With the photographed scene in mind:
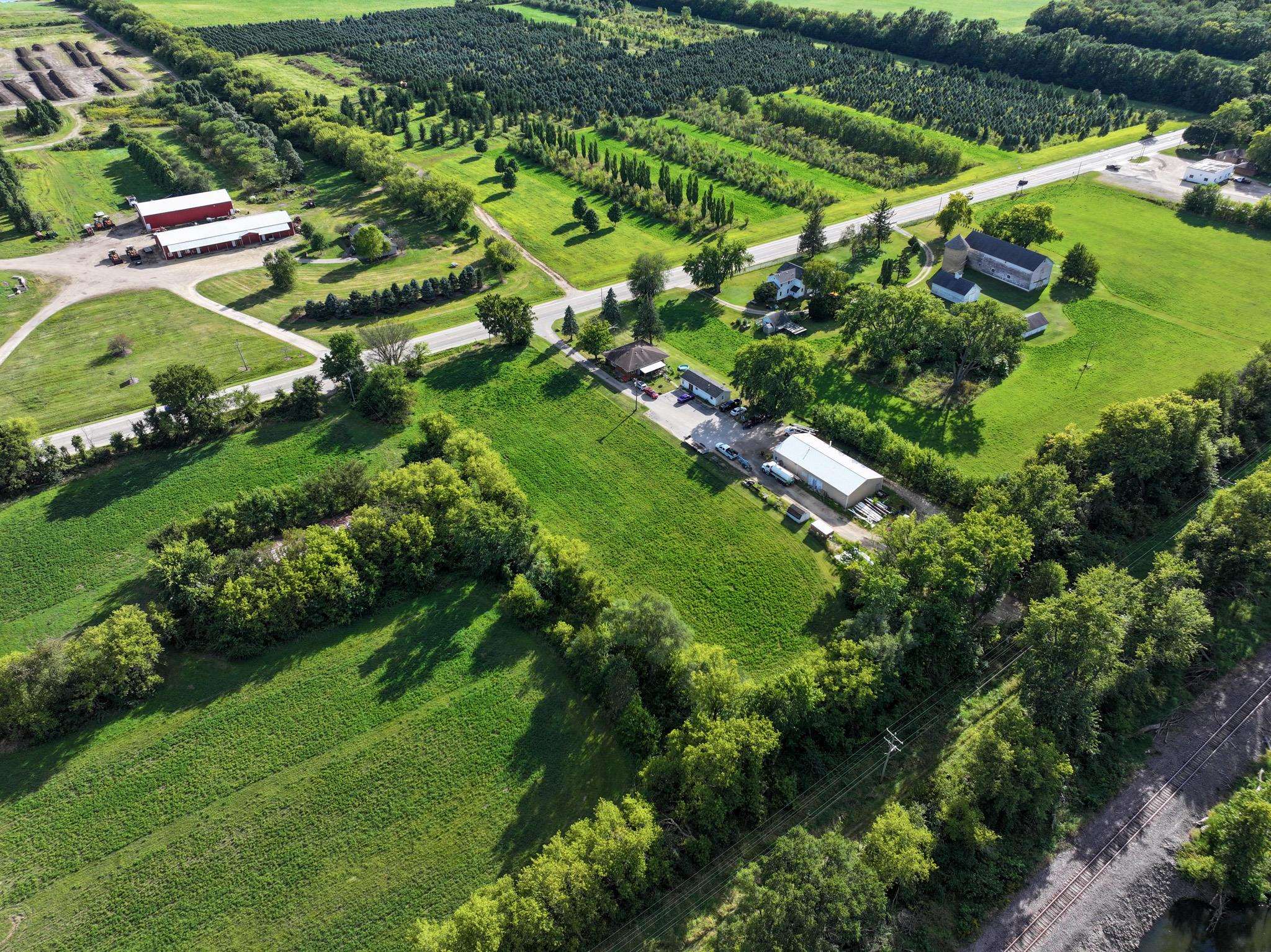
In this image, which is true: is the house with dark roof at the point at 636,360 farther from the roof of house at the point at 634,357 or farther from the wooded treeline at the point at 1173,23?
the wooded treeline at the point at 1173,23

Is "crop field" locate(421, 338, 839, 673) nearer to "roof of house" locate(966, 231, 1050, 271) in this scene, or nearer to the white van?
the white van

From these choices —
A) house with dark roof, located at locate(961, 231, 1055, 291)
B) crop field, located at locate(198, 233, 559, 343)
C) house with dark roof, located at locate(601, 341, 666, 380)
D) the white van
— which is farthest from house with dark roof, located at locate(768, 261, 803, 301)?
the white van

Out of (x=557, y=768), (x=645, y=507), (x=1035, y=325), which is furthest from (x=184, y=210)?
(x=1035, y=325)

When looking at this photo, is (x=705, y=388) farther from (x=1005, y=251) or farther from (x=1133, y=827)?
(x=1005, y=251)

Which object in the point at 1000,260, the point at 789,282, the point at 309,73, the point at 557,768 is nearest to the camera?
the point at 557,768

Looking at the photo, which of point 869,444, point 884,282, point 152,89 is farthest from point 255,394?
point 152,89

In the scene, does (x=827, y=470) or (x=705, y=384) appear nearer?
(x=827, y=470)

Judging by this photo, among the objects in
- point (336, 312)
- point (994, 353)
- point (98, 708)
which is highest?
point (994, 353)

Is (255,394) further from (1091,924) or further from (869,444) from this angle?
(1091,924)
